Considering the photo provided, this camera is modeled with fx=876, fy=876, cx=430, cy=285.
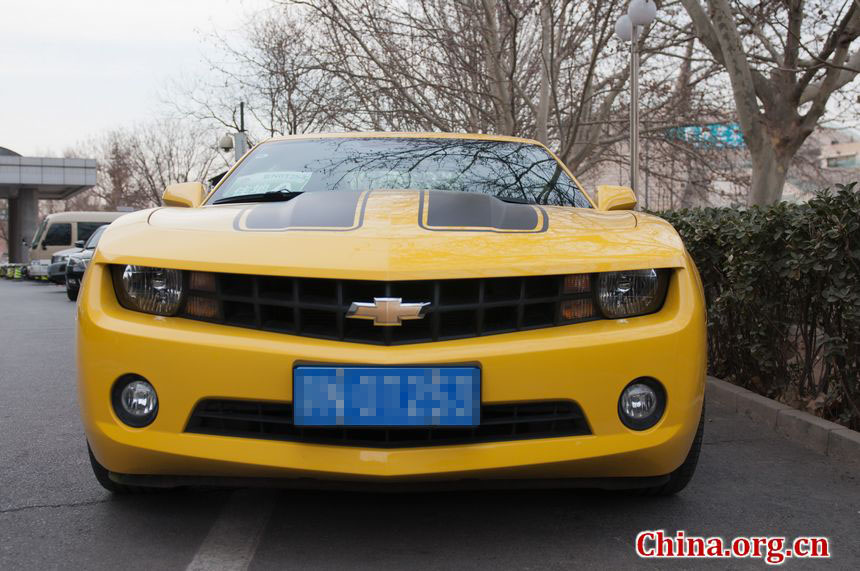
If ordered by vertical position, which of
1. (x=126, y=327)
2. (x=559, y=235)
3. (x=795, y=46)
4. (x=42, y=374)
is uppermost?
(x=795, y=46)

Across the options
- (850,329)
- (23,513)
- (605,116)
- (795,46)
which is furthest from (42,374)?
(605,116)

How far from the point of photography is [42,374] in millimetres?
6695

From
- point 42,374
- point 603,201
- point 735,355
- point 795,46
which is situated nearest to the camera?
point 603,201

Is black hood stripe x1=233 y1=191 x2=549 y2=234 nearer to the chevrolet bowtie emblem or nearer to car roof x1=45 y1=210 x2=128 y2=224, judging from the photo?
the chevrolet bowtie emblem

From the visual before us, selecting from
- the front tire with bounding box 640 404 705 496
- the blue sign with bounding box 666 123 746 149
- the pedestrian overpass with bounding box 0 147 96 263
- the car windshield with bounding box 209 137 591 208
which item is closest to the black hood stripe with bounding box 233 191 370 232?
the car windshield with bounding box 209 137 591 208

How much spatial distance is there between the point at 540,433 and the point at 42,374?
5244mm

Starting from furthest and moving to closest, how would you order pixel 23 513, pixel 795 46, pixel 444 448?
pixel 795 46 < pixel 23 513 < pixel 444 448

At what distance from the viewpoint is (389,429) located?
8.42ft

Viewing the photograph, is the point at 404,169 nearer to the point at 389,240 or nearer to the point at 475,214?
the point at 475,214

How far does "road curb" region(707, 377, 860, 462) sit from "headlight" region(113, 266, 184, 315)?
292 centimetres

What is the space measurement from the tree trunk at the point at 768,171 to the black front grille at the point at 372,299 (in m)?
9.93

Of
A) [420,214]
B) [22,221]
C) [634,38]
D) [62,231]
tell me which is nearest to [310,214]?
[420,214]

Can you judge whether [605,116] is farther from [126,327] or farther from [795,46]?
[126,327]

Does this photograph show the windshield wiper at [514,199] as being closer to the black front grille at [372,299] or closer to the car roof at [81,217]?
the black front grille at [372,299]
